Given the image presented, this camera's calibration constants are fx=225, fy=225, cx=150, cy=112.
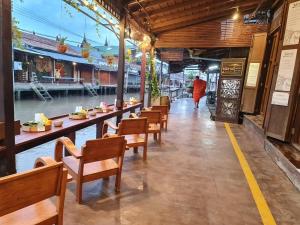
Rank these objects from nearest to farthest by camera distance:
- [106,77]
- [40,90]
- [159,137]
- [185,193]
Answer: [185,193]
[159,137]
[40,90]
[106,77]

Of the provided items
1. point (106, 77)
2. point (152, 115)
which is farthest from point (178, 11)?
point (106, 77)

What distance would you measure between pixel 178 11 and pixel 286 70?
354 cm

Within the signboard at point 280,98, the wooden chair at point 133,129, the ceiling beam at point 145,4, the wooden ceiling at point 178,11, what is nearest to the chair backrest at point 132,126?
the wooden chair at point 133,129

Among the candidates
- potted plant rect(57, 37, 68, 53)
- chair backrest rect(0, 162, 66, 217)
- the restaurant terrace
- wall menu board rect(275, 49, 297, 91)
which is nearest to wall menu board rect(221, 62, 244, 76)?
the restaurant terrace

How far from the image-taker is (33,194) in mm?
1375

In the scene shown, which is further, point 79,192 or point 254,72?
point 254,72

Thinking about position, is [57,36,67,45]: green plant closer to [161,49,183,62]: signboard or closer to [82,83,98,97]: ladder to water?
[161,49,183,62]: signboard

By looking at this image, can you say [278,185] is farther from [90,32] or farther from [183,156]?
[90,32]

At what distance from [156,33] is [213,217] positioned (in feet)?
22.8

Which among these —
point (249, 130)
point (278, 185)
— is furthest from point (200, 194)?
point (249, 130)

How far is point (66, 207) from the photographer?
88.9 inches

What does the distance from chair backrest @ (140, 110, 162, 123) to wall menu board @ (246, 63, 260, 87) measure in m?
3.96

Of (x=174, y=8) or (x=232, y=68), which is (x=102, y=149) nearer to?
(x=174, y=8)

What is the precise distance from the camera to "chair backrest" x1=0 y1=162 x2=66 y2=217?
1230mm
